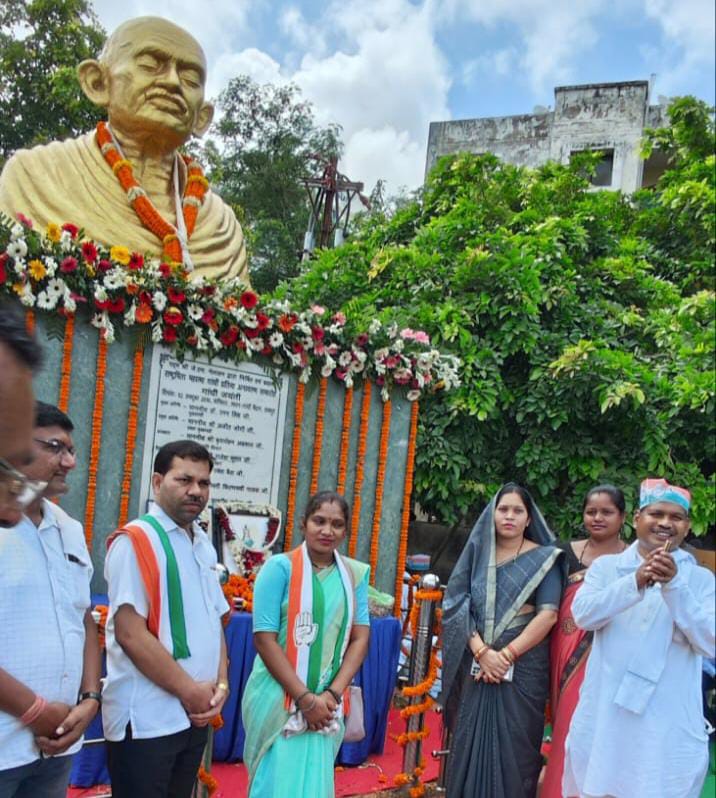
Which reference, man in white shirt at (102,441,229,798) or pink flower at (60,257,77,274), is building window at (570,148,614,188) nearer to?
pink flower at (60,257,77,274)

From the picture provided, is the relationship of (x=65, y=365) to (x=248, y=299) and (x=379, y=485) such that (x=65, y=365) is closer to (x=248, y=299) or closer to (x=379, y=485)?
(x=248, y=299)

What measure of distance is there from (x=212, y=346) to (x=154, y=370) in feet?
1.27

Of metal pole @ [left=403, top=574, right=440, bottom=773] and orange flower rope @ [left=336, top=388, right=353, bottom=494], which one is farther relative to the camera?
orange flower rope @ [left=336, top=388, right=353, bottom=494]

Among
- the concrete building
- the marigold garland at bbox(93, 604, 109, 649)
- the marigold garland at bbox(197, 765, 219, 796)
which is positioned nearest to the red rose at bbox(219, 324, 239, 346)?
the marigold garland at bbox(93, 604, 109, 649)

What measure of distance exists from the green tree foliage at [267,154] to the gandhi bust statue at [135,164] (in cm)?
1047

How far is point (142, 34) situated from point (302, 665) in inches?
183

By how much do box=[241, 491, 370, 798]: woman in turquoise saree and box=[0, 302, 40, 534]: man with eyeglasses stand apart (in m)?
1.86

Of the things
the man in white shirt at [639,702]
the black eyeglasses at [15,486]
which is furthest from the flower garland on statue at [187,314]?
the black eyeglasses at [15,486]

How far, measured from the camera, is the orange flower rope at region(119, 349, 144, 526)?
4.56 meters

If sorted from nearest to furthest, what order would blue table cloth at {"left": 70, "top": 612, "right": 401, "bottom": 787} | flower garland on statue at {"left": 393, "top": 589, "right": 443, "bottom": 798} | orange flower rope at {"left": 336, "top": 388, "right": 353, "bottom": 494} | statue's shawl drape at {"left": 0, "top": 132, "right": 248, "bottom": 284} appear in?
blue table cloth at {"left": 70, "top": 612, "right": 401, "bottom": 787}
flower garland on statue at {"left": 393, "top": 589, "right": 443, "bottom": 798}
statue's shawl drape at {"left": 0, "top": 132, "right": 248, "bottom": 284}
orange flower rope at {"left": 336, "top": 388, "right": 353, "bottom": 494}

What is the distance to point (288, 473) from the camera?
5.36 m

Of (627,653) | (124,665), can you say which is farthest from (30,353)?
(627,653)

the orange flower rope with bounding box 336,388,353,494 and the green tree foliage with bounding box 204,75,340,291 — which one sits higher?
the green tree foliage with bounding box 204,75,340,291

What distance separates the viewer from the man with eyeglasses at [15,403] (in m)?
0.97
